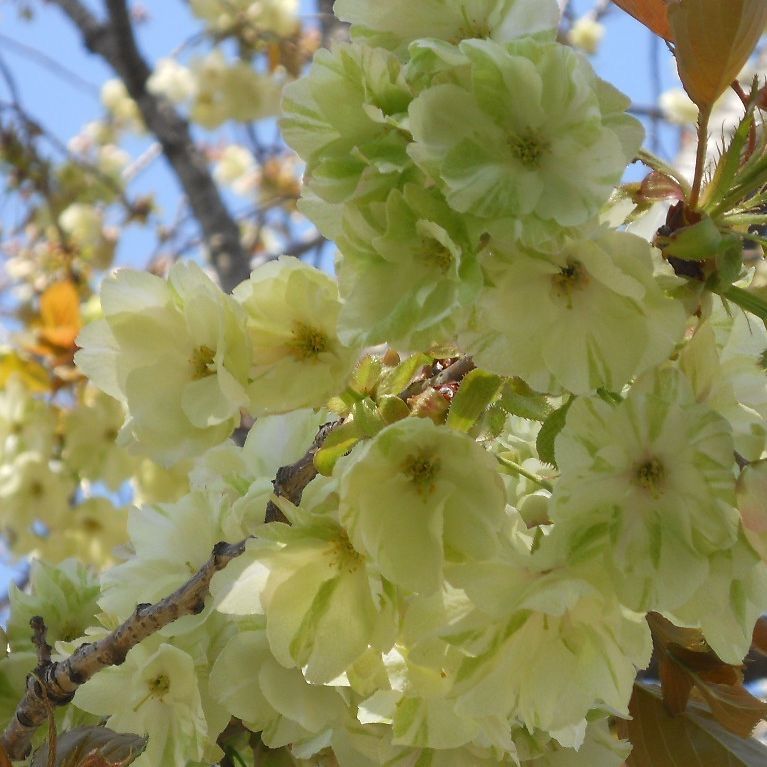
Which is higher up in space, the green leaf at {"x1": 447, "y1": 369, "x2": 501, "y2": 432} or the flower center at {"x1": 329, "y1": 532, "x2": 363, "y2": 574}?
the green leaf at {"x1": 447, "y1": 369, "x2": 501, "y2": 432}

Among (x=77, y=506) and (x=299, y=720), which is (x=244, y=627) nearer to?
(x=299, y=720)

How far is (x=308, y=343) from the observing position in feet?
2.37

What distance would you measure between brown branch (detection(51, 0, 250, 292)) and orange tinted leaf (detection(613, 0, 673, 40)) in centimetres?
183

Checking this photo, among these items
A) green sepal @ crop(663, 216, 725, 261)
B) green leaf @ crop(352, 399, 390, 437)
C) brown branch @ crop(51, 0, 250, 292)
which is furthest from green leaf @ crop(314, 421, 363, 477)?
brown branch @ crop(51, 0, 250, 292)

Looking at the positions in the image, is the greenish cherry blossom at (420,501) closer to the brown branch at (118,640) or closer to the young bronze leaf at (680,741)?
the brown branch at (118,640)

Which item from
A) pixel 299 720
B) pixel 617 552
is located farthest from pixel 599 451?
pixel 299 720

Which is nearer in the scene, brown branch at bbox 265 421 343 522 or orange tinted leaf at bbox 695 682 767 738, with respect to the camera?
brown branch at bbox 265 421 343 522

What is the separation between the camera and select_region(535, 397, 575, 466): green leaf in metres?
0.69

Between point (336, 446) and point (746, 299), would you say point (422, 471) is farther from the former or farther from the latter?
point (746, 299)

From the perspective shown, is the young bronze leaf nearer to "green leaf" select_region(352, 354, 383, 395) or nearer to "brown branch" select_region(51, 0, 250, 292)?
"green leaf" select_region(352, 354, 383, 395)

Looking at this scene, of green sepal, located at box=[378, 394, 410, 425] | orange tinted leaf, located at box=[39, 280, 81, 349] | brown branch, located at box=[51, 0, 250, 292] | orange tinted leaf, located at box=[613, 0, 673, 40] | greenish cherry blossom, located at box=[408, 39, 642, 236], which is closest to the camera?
greenish cherry blossom, located at box=[408, 39, 642, 236]

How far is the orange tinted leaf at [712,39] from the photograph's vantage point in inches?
28.1

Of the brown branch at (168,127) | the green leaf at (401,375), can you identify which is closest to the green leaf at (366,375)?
the green leaf at (401,375)

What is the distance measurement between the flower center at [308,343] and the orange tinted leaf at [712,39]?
0.32m
